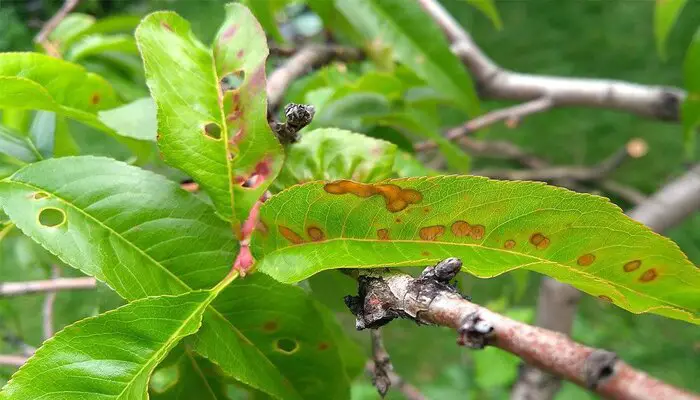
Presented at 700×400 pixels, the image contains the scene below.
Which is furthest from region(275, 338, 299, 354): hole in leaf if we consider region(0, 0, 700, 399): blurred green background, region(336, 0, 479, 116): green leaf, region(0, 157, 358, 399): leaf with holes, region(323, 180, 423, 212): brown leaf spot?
region(0, 0, 700, 399): blurred green background

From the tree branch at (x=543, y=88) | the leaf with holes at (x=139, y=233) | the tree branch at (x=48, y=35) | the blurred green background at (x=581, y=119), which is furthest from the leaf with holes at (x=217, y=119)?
the blurred green background at (x=581, y=119)

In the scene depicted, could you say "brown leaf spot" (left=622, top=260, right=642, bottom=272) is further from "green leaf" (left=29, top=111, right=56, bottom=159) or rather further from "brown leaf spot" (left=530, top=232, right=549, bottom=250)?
"green leaf" (left=29, top=111, right=56, bottom=159)

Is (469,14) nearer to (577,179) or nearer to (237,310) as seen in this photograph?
(577,179)

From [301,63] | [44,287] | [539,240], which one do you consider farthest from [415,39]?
[44,287]

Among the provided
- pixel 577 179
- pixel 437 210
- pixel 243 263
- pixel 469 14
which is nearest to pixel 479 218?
pixel 437 210

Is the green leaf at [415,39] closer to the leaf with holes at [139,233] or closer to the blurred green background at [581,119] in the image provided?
the leaf with holes at [139,233]

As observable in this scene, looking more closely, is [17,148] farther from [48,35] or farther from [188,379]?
[48,35]
